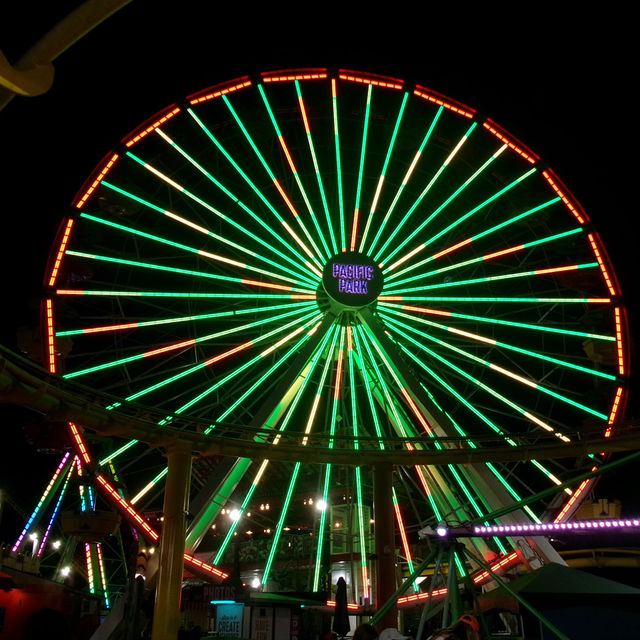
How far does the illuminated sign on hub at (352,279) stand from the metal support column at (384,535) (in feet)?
15.3

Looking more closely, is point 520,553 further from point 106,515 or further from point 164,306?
point 164,306

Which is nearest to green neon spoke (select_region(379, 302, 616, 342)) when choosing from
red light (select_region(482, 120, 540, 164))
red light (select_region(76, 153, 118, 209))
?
red light (select_region(482, 120, 540, 164))

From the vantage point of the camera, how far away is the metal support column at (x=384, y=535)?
15.4 m

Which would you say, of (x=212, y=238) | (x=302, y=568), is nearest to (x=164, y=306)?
(x=212, y=238)

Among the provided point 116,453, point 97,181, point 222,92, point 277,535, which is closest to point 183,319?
point 116,453

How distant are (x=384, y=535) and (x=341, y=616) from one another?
4.51 m

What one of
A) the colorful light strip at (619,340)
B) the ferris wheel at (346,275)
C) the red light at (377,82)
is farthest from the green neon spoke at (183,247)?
the colorful light strip at (619,340)

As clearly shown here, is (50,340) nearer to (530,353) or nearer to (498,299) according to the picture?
(498,299)

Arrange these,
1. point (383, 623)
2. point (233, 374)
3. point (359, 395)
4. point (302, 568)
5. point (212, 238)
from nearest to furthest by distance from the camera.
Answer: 1. point (383, 623)
2. point (233, 374)
3. point (212, 238)
4. point (359, 395)
5. point (302, 568)

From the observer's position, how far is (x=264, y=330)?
1841 centimetres

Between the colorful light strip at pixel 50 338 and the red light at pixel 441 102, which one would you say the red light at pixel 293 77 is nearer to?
the red light at pixel 441 102

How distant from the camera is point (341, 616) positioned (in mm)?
11781

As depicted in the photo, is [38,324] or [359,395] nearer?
[38,324]

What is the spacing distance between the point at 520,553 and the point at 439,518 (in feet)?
7.58
